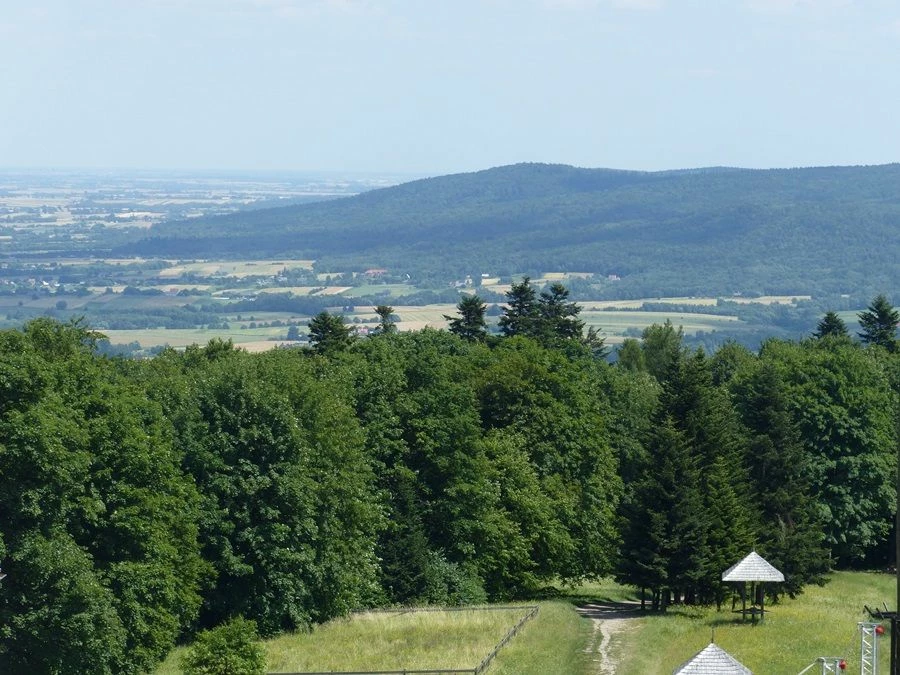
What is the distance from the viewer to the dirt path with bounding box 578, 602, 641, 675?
1774 inches

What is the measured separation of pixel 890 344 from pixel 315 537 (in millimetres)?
61099

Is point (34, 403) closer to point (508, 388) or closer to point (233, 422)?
point (233, 422)

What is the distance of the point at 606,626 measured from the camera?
2093 inches

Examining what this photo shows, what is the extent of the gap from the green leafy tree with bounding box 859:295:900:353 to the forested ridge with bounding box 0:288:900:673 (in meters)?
27.5

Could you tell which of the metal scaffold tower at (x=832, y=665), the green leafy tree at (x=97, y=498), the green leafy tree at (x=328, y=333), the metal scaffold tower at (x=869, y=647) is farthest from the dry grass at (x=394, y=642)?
the green leafy tree at (x=328, y=333)

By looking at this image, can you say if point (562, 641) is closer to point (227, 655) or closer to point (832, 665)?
point (832, 665)

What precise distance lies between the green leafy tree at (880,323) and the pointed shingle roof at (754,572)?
58.7 metres

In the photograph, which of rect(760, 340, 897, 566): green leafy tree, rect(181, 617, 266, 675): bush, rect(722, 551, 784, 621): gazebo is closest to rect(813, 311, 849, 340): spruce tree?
rect(760, 340, 897, 566): green leafy tree

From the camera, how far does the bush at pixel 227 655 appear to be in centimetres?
3716

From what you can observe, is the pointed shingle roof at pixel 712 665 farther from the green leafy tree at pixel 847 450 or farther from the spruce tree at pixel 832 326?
the spruce tree at pixel 832 326

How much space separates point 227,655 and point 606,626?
18.9m

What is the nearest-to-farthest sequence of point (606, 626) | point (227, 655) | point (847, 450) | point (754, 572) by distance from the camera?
point (227, 655) < point (754, 572) < point (606, 626) < point (847, 450)

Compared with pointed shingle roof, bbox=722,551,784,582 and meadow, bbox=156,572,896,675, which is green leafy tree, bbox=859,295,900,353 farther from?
pointed shingle roof, bbox=722,551,784,582

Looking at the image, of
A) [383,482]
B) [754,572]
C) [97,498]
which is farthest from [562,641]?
[383,482]
